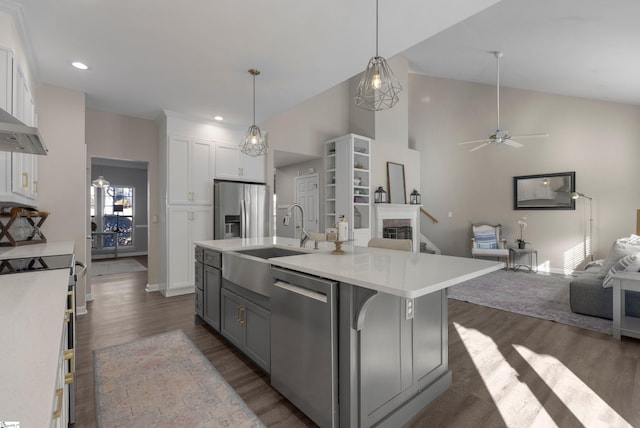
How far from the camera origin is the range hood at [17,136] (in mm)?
1324

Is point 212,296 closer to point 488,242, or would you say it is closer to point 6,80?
point 6,80

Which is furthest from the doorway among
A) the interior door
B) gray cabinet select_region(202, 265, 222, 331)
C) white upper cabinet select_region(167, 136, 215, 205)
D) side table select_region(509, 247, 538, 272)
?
side table select_region(509, 247, 538, 272)

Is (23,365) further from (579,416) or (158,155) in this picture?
(158,155)

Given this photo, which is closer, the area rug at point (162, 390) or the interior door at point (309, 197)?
the area rug at point (162, 390)

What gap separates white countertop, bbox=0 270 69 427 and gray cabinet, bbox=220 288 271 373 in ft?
3.86

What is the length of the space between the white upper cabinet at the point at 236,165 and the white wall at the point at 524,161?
4.73m

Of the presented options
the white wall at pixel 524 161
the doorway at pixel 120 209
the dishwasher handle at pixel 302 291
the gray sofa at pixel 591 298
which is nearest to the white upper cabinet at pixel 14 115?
the dishwasher handle at pixel 302 291

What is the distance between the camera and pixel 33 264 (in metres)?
1.84

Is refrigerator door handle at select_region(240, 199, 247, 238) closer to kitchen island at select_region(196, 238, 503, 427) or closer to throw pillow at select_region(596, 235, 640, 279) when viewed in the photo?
kitchen island at select_region(196, 238, 503, 427)

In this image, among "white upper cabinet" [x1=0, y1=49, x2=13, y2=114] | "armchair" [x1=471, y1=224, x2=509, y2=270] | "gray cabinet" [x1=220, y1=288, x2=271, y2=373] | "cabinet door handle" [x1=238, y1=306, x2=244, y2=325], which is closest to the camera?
"white upper cabinet" [x1=0, y1=49, x2=13, y2=114]

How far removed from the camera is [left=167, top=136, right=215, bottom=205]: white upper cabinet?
445cm

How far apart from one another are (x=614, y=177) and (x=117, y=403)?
25.6ft

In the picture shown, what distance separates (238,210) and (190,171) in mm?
942

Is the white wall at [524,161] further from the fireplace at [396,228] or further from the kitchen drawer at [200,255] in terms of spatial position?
the kitchen drawer at [200,255]
